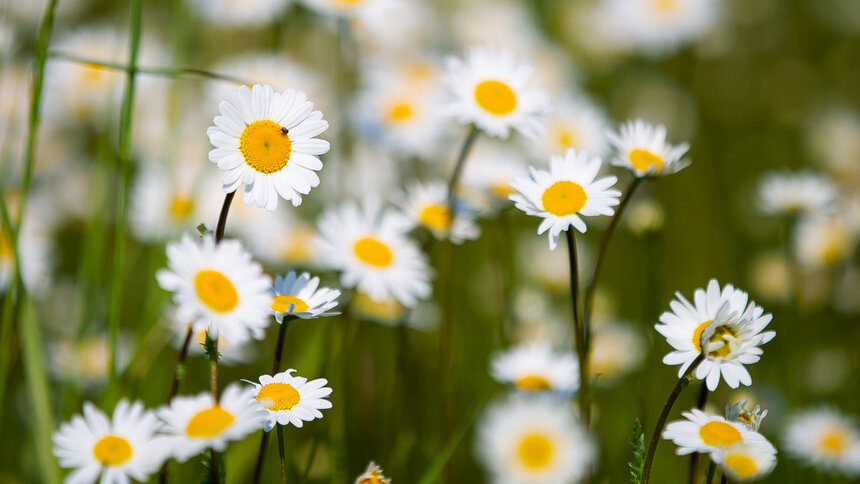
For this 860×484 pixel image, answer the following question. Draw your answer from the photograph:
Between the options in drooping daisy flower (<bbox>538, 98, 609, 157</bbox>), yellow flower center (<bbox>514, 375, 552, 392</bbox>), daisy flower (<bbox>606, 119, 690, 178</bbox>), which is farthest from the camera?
drooping daisy flower (<bbox>538, 98, 609, 157</bbox>)

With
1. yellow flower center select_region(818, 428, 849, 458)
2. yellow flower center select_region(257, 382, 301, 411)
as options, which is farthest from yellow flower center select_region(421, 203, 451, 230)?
yellow flower center select_region(818, 428, 849, 458)

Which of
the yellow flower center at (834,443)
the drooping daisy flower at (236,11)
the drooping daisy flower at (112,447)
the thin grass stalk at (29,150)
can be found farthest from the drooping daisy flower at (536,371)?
the drooping daisy flower at (236,11)

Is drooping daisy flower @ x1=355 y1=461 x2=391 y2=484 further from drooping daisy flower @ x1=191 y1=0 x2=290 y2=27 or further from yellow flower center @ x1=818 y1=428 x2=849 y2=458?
drooping daisy flower @ x1=191 y1=0 x2=290 y2=27

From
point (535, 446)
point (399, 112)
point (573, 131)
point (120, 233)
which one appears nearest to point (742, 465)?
point (535, 446)

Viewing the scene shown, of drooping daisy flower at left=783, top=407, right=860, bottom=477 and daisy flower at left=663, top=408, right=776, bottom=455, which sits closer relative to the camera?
daisy flower at left=663, top=408, right=776, bottom=455

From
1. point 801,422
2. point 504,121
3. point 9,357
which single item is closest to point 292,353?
point 9,357

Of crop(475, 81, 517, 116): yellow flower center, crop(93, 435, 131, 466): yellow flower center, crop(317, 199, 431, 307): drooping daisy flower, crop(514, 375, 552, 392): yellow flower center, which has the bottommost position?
crop(93, 435, 131, 466): yellow flower center

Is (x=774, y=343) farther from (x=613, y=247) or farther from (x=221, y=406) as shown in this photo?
(x=221, y=406)
